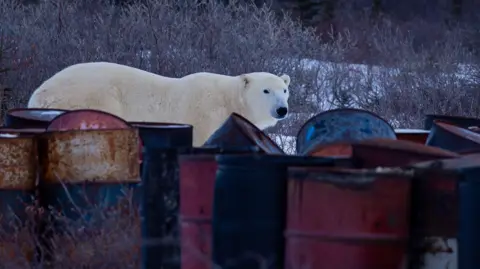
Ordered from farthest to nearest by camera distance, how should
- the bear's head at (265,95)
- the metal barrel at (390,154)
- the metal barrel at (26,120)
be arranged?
1. the bear's head at (265,95)
2. the metal barrel at (26,120)
3. the metal barrel at (390,154)

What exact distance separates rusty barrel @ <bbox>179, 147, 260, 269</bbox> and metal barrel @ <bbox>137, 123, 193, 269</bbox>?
40 cm

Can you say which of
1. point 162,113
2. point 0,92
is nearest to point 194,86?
point 162,113

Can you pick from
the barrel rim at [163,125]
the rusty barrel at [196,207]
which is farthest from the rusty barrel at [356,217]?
the barrel rim at [163,125]

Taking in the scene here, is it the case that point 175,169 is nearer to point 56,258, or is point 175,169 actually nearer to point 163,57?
point 56,258

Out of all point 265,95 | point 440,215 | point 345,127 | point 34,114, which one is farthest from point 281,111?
point 440,215

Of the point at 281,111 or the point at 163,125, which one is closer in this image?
the point at 163,125

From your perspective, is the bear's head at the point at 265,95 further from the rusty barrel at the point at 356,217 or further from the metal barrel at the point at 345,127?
the rusty barrel at the point at 356,217

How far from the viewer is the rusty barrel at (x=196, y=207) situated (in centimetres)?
364

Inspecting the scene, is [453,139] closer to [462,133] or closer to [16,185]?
[462,133]

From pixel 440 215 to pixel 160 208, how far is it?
4.61ft

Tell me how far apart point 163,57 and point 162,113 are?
5.19 meters

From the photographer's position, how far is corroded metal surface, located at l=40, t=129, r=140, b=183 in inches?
174

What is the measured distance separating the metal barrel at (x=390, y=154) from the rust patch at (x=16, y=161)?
169 centimetres

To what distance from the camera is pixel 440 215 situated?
3223 mm
